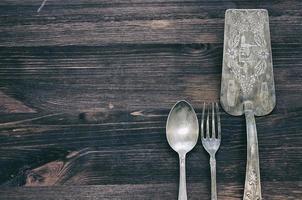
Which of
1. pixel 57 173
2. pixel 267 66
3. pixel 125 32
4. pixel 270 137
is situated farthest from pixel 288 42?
pixel 57 173

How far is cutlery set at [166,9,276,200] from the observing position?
788mm

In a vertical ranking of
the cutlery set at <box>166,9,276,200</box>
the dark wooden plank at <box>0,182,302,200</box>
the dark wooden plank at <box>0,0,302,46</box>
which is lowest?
the dark wooden plank at <box>0,182,302,200</box>

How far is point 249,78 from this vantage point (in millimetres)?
847

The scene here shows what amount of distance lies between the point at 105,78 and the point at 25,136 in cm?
17

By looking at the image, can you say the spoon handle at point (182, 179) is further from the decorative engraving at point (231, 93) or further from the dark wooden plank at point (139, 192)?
the decorative engraving at point (231, 93)

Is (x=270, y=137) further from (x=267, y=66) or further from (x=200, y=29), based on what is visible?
(x=200, y=29)

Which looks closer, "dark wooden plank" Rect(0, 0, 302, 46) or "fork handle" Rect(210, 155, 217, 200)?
"fork handle" Rect(210, 155, 217, 200)

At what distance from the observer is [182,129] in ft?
2.69

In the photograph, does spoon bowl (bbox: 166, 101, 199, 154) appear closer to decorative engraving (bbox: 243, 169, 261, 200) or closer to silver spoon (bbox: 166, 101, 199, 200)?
silver spoon (bbox: 166, 101, 199, 200)

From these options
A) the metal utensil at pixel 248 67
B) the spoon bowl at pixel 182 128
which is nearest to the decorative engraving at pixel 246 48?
the metal utensil at pixel 248 67

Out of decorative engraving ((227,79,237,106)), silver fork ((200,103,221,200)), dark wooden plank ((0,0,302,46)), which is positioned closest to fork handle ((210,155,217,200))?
silver fork ((200,103,221,200))

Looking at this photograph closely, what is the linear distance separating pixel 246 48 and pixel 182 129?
19cm

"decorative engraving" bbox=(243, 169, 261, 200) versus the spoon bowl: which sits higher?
the spoon bowl

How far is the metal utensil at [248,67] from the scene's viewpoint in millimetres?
833
